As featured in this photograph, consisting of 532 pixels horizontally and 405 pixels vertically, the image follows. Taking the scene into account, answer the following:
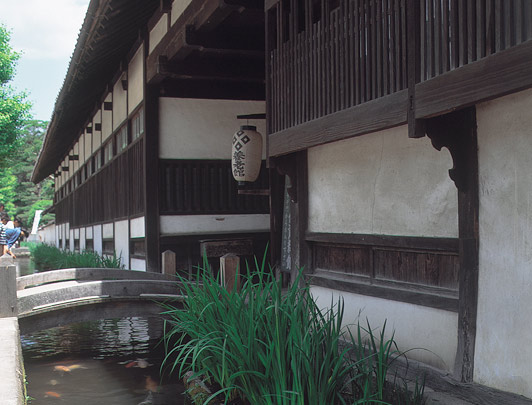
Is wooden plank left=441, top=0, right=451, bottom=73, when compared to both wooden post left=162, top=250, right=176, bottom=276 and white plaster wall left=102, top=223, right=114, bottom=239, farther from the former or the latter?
white plaster wall left=102, top=223, right=114, bottom=239

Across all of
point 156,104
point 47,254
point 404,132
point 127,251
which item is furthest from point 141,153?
point 47,254

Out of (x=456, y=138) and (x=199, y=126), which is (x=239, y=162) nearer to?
(x=199, y=126)

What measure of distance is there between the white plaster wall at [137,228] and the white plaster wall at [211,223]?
29.3 inches

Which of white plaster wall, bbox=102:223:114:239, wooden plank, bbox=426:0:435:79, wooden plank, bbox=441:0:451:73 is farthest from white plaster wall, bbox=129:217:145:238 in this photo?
wooden plank, bbox=441:0:451:73

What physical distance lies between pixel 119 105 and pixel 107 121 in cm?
207

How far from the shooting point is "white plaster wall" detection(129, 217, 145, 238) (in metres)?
10.7

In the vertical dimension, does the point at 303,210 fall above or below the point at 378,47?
below

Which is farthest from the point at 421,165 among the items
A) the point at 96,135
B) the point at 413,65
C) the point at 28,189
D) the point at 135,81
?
the point at 28,189

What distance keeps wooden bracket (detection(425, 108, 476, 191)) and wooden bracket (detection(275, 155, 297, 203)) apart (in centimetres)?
228

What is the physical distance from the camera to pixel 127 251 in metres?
12.2

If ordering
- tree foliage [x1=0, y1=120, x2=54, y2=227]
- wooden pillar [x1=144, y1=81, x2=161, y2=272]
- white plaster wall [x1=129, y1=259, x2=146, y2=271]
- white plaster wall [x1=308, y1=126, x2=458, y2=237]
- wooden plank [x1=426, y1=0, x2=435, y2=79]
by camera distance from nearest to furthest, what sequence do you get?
wooden plank [x1=426, y1=0, x2=435, y2=79], white plaster wall [x1=308, y1=126, x2=458, y2=237], wooden pillar [x1=144, y1=81, x2=161, y2=272], white plaster wall [x1=129, y1=259, x2=146, y2=271], tree foliage [x1=0, y1=120, x2=54, y2=227]

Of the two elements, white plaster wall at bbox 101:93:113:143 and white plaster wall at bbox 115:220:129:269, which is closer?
white plaster wall at bbox 115:220:129:269

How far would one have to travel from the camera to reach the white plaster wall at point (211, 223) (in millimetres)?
10070

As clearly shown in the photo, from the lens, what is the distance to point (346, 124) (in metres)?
4.45
